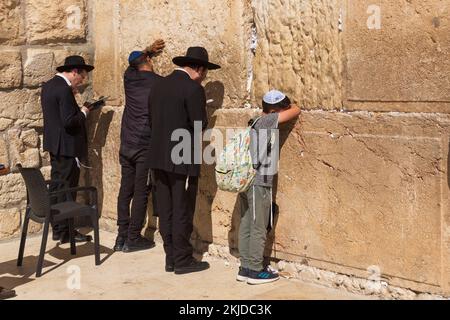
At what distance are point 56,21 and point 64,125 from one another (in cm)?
127

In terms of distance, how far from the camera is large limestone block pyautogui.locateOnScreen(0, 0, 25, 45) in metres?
6.66

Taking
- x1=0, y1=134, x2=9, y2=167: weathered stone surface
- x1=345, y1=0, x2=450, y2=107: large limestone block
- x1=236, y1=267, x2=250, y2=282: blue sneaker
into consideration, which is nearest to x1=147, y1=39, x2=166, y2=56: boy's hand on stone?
x1=0, y1=134, x2=9, y2=167: weathered stone surface

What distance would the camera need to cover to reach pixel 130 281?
5.25m

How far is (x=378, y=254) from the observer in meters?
4.66

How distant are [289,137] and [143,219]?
5.45ft

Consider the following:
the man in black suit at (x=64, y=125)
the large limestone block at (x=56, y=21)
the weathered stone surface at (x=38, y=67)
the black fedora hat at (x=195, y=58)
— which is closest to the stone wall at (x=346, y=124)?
the black fedora hat at (x=195, y=58)

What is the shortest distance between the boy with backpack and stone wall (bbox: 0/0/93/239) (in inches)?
105

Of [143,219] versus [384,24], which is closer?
[384,24]

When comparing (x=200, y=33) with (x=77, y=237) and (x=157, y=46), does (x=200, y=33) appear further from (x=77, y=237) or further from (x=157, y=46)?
(x=77, y=237)

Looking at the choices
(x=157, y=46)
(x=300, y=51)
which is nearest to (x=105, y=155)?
(x=157, y=46)

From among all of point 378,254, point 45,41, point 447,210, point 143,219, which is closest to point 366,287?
point 378,254

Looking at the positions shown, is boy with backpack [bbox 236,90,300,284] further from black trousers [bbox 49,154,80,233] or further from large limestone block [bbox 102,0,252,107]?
black trousers [bbox 49,154,80,233]

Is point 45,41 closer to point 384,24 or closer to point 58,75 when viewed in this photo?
point 58,75

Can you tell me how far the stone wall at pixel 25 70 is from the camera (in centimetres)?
669
